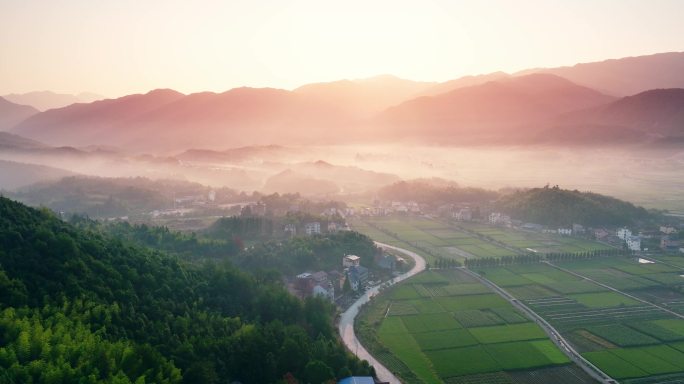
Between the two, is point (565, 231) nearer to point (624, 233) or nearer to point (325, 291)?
point (624, 233)

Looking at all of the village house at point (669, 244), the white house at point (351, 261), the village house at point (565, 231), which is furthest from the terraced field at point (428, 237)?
the village house at point (669, 244)

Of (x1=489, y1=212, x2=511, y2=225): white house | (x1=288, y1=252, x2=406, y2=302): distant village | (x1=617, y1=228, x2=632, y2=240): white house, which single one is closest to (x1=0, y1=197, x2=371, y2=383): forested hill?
(x1=288, y1=252, x2=406, y2=302): distant village

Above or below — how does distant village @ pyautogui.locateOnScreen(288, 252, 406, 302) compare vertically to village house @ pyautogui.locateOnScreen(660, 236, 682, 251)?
below

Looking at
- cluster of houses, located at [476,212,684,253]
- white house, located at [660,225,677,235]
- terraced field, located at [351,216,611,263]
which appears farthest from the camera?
white house, located at [660,225,677,235]

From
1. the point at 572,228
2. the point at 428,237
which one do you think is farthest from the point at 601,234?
the point at 428,237

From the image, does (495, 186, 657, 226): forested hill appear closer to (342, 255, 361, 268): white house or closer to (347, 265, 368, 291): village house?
(342, 255, 361, 268): white house

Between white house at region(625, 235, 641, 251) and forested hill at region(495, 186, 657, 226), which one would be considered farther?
forested hill at region(495, 186, 657, 226)
